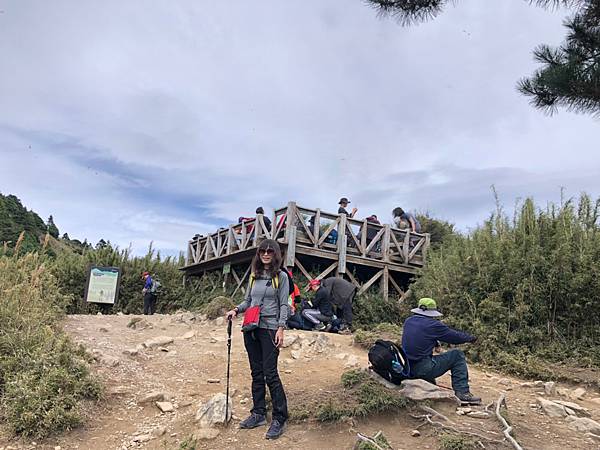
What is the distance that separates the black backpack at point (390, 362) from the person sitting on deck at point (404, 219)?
28.7 feet

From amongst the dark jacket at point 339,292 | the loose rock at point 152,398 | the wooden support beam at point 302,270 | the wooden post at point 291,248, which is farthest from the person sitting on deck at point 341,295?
the loose rock at point 152,398

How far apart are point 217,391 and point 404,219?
9.13m

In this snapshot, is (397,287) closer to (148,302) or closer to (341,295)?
(341,295)

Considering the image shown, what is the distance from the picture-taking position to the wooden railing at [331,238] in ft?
38.0

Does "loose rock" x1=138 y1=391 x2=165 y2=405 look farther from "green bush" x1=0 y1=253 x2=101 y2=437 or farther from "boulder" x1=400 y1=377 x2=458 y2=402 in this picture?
"boulder" x1=400 y1=377 x2=458 y2=402

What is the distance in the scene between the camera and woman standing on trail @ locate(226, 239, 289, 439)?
14.0 ft

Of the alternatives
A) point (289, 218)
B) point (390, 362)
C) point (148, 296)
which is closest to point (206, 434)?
point (390, 362)

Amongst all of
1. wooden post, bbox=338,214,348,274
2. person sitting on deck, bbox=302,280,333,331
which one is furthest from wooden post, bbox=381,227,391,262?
person sitting on deck, bbox=302,280,333,331

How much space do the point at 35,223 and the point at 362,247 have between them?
2331 cm

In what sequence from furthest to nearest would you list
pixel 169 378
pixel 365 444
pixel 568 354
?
pixel 568 354
pixel 169 378
pixel 365 444

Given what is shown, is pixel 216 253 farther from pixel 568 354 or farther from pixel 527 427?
pixel 527 427

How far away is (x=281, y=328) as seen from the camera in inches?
168

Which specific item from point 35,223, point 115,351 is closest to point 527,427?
point 115,351

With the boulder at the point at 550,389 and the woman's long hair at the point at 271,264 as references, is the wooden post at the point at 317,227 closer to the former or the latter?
the boulder at the point at 550,389
